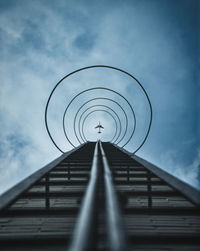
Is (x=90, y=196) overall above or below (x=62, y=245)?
above

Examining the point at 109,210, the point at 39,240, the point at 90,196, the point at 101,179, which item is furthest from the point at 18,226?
the point at 109,210

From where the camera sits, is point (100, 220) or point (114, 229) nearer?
point (114, 229)

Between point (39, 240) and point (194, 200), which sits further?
point (194, 200)

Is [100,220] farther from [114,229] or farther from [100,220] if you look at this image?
[114,229]

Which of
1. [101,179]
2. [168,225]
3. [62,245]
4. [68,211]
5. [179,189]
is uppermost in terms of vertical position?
[101,179]

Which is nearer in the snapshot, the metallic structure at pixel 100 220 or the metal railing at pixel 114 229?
the metal railing at pixel 114 229

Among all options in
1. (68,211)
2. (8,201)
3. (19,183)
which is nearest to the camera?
(8,201)

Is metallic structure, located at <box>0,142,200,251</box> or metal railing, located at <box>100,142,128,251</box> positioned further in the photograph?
metallic structure, located at <box>0,142,200,251</box>

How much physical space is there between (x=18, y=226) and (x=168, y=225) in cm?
262

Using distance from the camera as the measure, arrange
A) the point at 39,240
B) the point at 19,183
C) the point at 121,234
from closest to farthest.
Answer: the point at 121,234, the point at 39,240, the point at 19,183

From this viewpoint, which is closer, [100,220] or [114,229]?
[114,229]

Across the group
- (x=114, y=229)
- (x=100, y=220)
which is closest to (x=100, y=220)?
(x=100, y=220)

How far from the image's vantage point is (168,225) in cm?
332

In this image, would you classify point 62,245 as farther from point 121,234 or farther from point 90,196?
point 121,234
